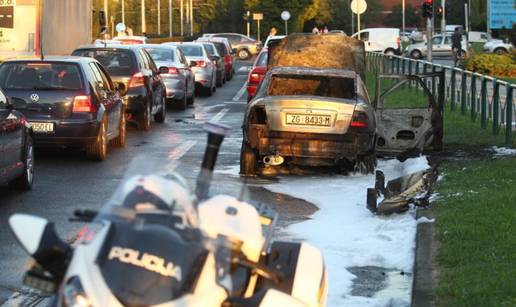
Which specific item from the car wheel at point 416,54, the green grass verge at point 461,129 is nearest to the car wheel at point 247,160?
the green grass verge at point 461,129

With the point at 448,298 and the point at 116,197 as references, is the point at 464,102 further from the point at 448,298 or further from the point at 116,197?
the point at 116,197

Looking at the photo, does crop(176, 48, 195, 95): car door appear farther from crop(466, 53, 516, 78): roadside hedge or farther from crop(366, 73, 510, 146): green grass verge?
crop(466, 53, 516, 78): roadside hedge

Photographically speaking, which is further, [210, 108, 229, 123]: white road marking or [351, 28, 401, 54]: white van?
[351, 28, 401, 54]: white van

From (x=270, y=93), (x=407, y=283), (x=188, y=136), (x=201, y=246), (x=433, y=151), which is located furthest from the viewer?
(x=188, y=136)

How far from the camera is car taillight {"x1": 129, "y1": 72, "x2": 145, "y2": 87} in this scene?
20.5 meters

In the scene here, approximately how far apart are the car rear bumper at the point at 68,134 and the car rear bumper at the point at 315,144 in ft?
8.50

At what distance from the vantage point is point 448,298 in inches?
287

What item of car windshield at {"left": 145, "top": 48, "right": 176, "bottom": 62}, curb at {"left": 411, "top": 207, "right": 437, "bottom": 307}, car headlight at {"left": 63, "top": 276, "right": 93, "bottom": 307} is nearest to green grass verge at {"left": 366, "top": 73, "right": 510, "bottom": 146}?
car windshield at {"left": 145, "top": 48, "right": 176, "bottom": 62}

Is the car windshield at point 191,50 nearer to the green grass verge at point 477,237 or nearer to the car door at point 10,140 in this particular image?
the green grass verge at point 477,237

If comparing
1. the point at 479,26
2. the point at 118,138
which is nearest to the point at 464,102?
the point at 118,138

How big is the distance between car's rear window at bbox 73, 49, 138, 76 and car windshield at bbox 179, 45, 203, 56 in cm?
1187

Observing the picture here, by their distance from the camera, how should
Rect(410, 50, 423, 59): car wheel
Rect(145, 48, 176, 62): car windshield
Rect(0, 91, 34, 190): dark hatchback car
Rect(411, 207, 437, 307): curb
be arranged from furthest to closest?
Rect(410, 50, 423, 59): car wheel
Rect(145, 48, 176, 62): car windshield
Rect(0, 91, 34, 190): dark hatchback car
Rect(411, 207, 437, 307): curb

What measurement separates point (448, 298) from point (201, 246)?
3.45 meters

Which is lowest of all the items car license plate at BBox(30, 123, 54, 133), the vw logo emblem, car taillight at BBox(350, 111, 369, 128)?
car license plate at BBox(30, 123, 54, 133)
